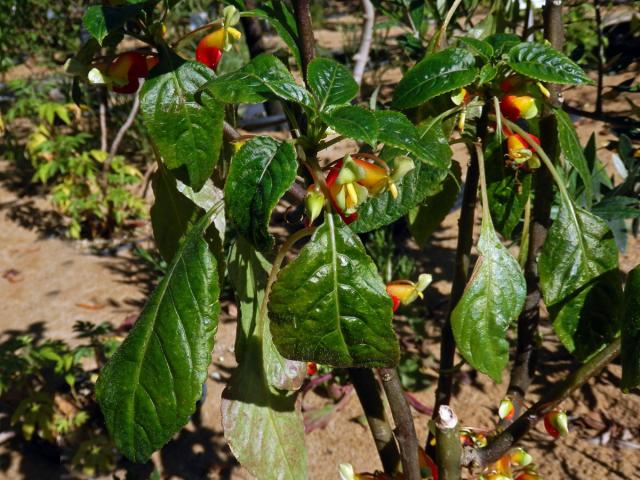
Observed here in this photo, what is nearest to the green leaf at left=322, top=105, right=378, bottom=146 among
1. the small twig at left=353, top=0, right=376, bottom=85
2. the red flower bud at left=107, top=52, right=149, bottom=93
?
the red flower bud at left=107, top=52, right=149, bottom=93

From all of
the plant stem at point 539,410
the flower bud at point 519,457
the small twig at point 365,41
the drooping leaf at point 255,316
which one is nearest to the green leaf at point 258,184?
the drooping leaf at point 255,316

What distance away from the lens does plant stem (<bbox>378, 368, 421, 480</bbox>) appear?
737 millimetres

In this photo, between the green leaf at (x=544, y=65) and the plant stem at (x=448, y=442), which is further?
the plant stem at (x=448, y=442)

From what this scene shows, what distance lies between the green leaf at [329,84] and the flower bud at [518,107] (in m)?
0.24

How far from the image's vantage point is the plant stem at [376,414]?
0.77m

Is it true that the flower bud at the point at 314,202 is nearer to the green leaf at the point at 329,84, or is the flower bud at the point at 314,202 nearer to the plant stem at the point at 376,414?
the green leaf at the point at 329,84

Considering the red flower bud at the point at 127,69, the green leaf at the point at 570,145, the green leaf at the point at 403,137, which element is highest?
the red flower bud at the point at 127,69

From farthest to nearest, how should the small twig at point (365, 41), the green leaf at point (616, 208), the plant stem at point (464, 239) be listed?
the small twig at point (365, 41) → the green leaf at point (616, 208) → the plant stem at point (464, 239)

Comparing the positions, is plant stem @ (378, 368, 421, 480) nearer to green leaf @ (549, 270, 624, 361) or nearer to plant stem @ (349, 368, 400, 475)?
plant stem @ (349, 368, 400, 475)

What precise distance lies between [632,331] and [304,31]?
454 mm

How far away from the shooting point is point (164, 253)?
0.80 m

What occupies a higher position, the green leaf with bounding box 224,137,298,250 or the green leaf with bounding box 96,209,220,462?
the green leaf with bounding box 224,137,298,250

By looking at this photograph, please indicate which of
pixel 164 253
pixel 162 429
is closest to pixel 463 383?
pixel 164 253

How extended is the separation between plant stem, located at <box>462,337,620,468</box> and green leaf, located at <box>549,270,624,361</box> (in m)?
0.01
